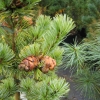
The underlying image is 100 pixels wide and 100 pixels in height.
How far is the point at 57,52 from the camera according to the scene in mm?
1083

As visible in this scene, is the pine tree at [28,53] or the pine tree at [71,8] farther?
the pine tree at [71,8]

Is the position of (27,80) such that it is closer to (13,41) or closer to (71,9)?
(13,41)

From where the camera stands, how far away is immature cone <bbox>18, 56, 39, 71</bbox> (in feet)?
3.14

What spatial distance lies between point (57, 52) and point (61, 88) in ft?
0.66

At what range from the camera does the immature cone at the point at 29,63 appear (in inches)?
37.6

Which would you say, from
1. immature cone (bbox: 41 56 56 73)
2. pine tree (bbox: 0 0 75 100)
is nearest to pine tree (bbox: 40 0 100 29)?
pine tree (bbox: 0 0 75 100)

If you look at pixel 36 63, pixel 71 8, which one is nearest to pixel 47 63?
pixel 36 63

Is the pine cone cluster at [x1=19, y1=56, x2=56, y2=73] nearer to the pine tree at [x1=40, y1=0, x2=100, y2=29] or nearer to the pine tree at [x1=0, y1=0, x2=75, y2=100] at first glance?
the pine tree at [x1=0, y1=0, x2=75, y2=100]

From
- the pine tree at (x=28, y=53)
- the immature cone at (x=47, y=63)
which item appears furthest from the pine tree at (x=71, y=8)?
the immature cone at (x=47, y=63)

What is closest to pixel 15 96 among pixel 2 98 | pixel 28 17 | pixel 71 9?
pixel 2 98

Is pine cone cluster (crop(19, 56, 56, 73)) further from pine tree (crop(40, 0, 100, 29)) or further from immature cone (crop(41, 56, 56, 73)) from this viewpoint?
pine tree (crop(40, 0, 100, 29))

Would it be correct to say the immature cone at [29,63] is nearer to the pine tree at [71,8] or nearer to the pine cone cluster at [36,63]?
the pine cone cluster at [36,63]

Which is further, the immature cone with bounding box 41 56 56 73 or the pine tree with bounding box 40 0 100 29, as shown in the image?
the pine tree with bounding box 40 0 100 29

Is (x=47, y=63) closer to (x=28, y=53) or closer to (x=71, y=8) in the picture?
(x=28, y=53)
